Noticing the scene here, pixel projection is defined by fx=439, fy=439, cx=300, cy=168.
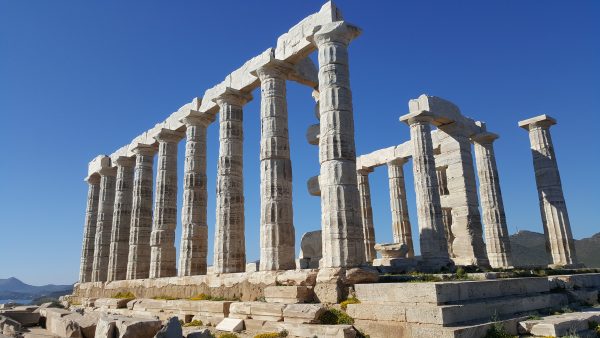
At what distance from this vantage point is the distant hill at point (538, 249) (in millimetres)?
64031

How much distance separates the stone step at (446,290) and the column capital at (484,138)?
48.4 feet

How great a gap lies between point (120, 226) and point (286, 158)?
15636mm

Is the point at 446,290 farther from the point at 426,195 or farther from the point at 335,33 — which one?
the point at 426,195

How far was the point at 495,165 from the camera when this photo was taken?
2644cm

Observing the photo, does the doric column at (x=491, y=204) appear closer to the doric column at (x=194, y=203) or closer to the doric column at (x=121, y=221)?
the doric column at (x=194, y=203)

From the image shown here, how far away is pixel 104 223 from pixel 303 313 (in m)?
23.1

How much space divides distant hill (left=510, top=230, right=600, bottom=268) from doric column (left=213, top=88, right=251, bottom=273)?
172 feet

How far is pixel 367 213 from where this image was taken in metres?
31.1

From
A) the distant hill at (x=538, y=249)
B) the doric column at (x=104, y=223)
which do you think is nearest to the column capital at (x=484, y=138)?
the doric column at (x=104, y=223)

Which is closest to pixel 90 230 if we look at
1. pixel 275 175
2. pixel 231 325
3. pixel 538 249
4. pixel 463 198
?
pixel 275 175

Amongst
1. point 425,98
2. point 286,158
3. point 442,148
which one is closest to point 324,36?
point 286,158

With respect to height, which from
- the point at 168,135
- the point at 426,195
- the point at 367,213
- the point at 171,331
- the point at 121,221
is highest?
the point at 168,135

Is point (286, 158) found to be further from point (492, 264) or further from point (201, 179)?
point (492, 264)

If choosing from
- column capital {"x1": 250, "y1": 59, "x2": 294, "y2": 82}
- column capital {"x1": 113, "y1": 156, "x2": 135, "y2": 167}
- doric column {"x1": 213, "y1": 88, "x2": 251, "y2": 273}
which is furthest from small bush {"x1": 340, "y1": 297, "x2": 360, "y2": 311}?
column capital {"x1": 113, "y1": 156, "x2": 135, "y2": 167}
